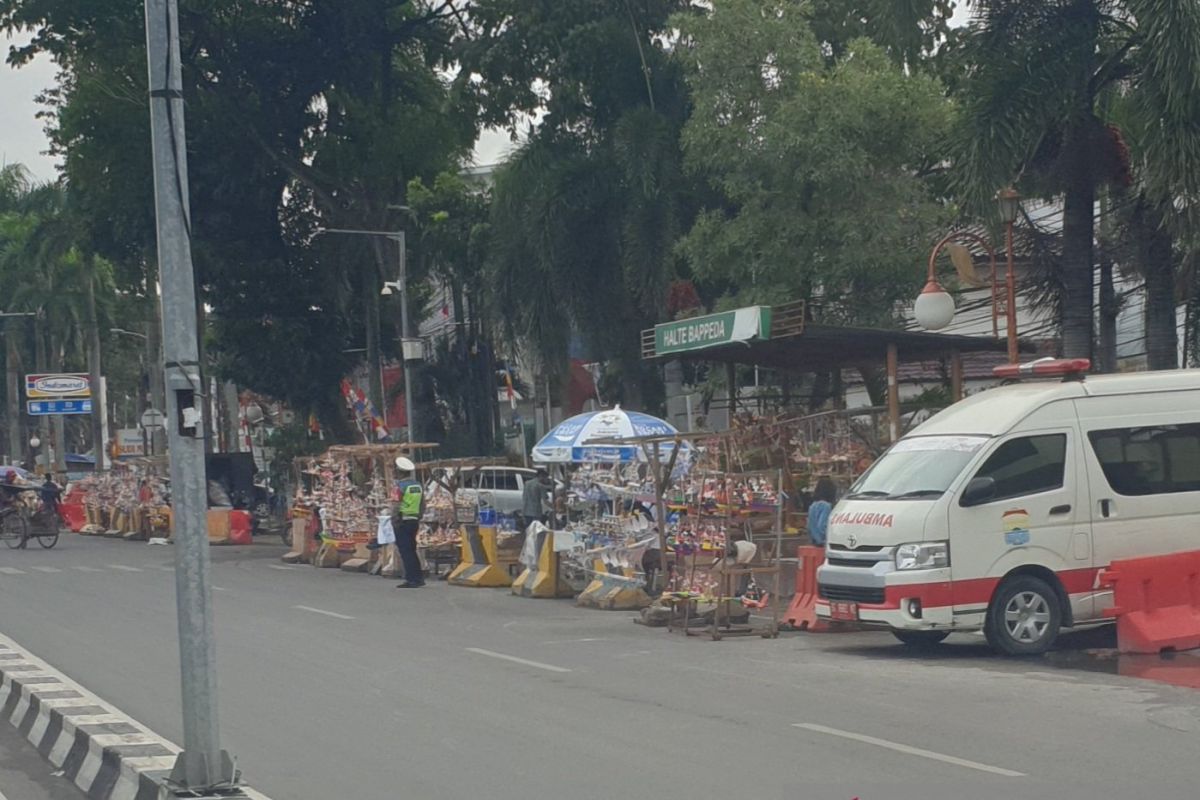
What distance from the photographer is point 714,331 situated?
18359mm

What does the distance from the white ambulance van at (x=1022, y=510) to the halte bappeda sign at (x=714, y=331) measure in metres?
3.05

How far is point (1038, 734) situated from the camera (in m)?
9.81

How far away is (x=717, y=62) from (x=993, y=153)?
8.40 m

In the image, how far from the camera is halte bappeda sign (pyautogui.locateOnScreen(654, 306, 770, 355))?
17.3 meters

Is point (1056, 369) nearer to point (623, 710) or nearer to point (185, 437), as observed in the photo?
point (623, 710)

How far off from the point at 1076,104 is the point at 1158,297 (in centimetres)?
267

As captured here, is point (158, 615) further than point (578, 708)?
Yes

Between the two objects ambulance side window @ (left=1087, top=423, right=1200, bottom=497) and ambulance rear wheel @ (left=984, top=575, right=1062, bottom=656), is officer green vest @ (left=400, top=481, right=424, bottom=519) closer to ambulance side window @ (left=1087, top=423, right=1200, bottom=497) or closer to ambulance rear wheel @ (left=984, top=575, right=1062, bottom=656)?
ambulance rear wheel @ (left=984, top=575, right=1062, bottom=656)

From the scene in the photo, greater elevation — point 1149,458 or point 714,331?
point 714,331

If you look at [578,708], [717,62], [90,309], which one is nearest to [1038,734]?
[578,708]

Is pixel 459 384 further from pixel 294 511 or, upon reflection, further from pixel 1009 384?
pixel 1009 384

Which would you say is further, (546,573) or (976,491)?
(546,573)

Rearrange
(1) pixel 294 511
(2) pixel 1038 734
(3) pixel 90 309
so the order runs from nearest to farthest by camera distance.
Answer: (2) pixel 1038 734 < (1) pixel 294 511 < (3) pixel 90 309

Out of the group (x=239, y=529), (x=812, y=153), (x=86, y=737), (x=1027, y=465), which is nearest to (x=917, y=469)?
(x=1027, y=465)
